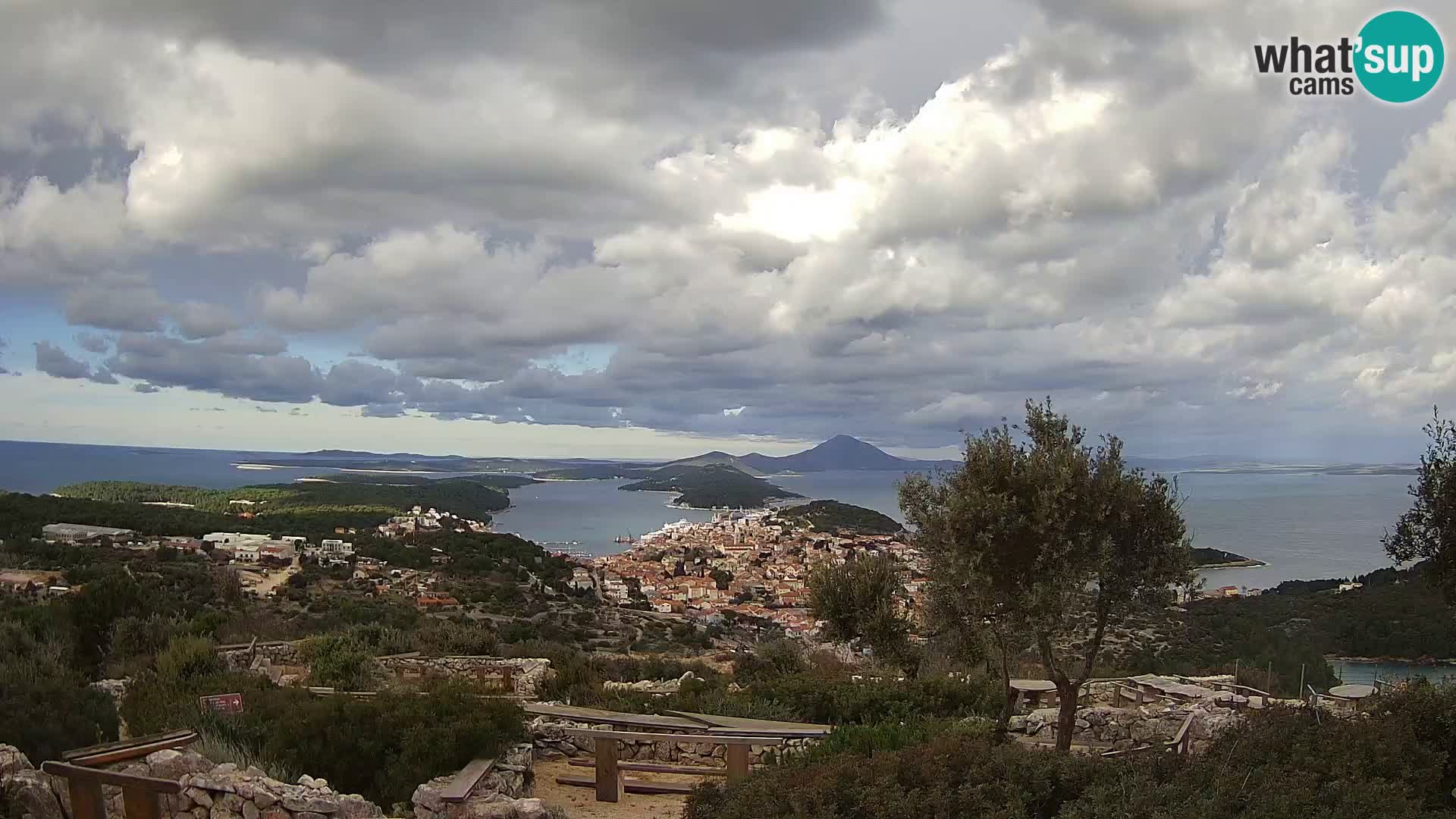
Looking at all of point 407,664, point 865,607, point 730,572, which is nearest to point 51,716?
point 407,664

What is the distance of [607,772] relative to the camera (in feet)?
26.4

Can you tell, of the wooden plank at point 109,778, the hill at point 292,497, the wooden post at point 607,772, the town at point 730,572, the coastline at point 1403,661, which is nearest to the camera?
the wooden plank at point 109,778

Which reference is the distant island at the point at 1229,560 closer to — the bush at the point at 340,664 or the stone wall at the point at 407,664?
the stone wall at the point at 407,664

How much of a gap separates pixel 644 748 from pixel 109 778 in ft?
16.6

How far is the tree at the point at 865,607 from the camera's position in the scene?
13.9 m

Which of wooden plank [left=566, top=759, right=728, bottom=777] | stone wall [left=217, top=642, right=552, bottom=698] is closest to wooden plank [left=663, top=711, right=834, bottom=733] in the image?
wooden plank [left=566, top=759, right=728, bottom=777]

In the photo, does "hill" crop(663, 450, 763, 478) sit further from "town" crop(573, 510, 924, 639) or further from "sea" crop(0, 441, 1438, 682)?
"town" crop(573, 510, 924, 639)

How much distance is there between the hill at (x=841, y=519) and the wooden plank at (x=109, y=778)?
5087 centimetres

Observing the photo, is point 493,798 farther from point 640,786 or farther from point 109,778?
point 109,778

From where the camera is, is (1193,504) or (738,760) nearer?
(738,760)

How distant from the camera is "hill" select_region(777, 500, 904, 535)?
190ft

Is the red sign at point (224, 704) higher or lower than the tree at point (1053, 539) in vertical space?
lower

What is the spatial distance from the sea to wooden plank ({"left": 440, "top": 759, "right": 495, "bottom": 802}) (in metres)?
4.76

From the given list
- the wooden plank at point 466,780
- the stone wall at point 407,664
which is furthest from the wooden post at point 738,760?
the stone wall at point 407,664
